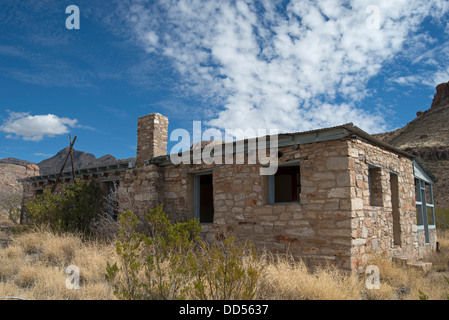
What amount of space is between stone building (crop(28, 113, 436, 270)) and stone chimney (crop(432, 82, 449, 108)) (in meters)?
36.9

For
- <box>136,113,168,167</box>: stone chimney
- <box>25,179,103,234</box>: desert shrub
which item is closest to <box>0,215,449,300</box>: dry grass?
<box>25,179,103,234</box>: desert shrub

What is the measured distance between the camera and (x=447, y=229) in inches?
651

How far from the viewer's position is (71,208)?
35.7 feet

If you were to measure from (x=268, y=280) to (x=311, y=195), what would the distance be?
2216 millimetres

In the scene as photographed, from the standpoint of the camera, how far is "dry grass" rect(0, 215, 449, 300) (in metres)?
4.91

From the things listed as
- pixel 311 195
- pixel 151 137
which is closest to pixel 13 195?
pixel 151 137

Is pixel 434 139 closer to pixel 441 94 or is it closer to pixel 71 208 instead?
pixel 441 94

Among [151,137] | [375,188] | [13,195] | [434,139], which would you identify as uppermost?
[434,139]

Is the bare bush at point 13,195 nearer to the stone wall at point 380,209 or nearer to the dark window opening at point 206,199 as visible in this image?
the dark window opening at point 206,199

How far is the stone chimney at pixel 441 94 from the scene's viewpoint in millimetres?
40594

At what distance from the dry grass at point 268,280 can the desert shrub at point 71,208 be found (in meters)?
2.12

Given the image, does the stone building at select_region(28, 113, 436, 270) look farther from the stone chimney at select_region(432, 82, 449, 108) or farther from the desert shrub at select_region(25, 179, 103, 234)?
the stone chimney at select_region(432, 82, 449, 108)
